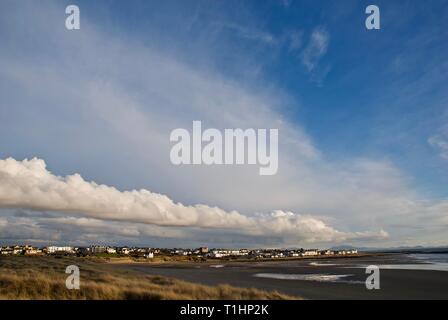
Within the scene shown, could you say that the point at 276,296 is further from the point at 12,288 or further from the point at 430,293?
the point at 12,288

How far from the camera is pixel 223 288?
2850cm

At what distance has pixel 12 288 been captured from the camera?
2586 cm
